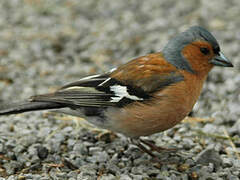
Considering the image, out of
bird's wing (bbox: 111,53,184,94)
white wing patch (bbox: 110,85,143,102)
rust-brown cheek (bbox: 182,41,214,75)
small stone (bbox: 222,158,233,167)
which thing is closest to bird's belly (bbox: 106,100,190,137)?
white wing patch (bbox: 110,85,143,102)

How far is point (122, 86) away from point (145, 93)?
25 centimetres

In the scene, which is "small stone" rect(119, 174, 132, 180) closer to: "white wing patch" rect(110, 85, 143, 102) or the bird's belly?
the bird's belly

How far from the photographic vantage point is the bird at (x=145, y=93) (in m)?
4.15

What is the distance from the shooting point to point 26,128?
5.02 meters

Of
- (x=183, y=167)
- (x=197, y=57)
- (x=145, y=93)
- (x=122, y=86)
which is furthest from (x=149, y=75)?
(x=183, y=167)

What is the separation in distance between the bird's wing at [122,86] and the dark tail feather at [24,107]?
0.18ft

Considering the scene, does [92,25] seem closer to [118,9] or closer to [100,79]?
[118,9]

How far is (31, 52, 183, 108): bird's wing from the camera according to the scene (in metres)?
4.25

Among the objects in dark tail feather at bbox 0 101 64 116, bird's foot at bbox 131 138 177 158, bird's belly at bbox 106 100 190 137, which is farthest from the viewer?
bird's foot at bbox 131 138 177 158

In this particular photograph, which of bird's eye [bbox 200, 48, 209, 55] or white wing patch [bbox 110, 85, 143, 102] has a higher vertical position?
bird's eye [bbox 200, 48, 209, 55]

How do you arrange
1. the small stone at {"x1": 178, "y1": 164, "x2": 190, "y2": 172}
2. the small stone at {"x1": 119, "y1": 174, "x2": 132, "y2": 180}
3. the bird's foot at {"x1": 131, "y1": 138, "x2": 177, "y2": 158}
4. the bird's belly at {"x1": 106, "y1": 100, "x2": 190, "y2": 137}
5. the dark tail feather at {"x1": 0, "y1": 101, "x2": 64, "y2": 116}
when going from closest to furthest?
the small stone at {"x1": 119, "y1": 174, "x2": 132, "y2": 180}, the bird's belly at {"x1": 106, "y1": 100, "x2": 190, "y2": 137}, the small stone at {"x1": 178, "y1": 164, "x2": 190, "y2": 172}, the dark tail feather at {"x1": 0, "y1": 101, "x2": 64, "y2": 116}, the bird's foot at {"x1": 131, "y1": 138, "x2": 177, "y2": 158}

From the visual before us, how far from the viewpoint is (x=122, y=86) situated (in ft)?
14.2

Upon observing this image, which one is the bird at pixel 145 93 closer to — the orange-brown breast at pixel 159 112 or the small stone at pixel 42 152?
the orange-brown breast at pixel 159 112

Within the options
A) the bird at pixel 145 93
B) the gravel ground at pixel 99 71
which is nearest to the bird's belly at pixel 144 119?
the bird at pixel 145 93
